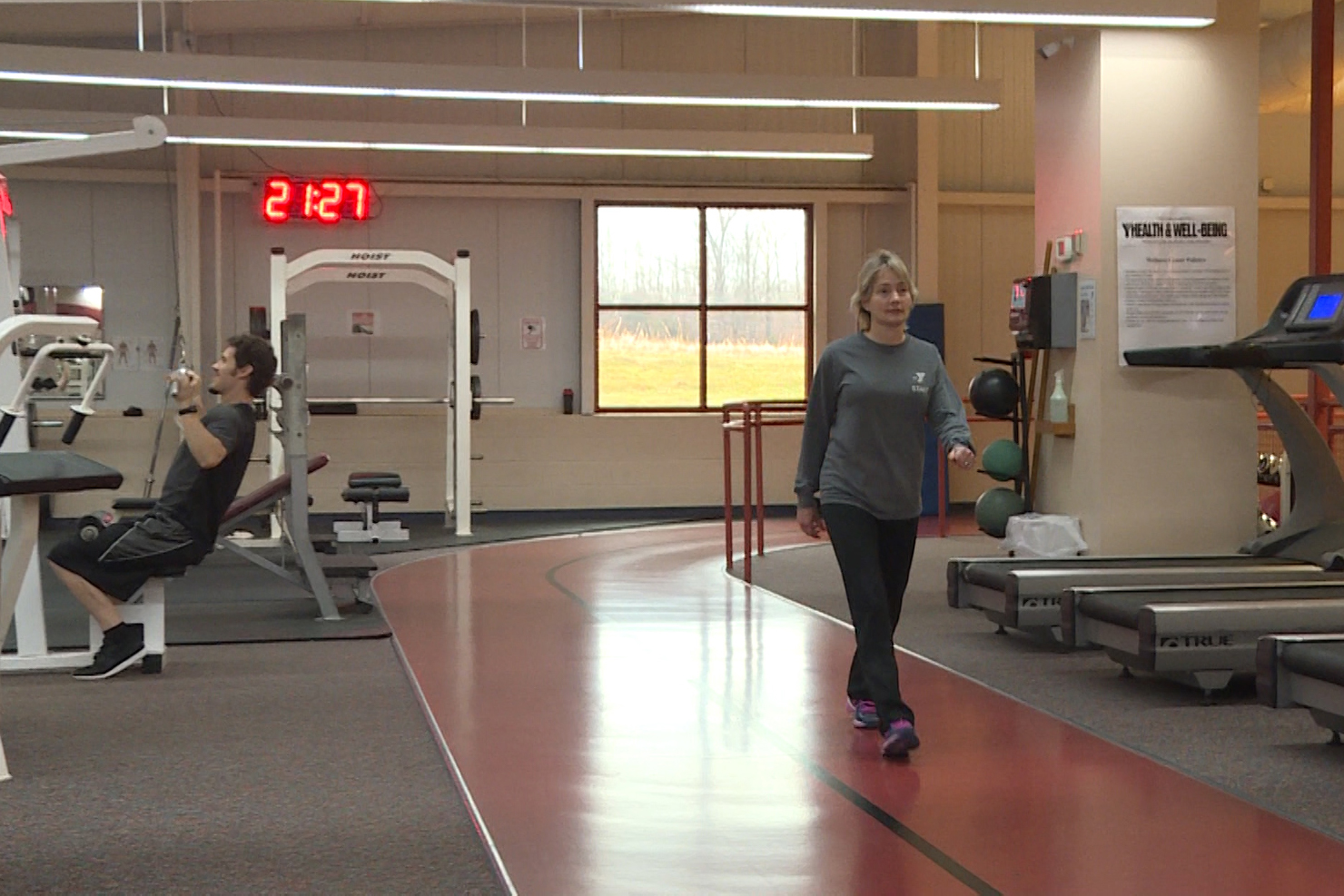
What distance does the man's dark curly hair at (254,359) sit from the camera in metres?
5.93

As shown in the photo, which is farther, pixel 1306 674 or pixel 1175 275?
pixel 1175 275

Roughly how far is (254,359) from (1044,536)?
154 inches

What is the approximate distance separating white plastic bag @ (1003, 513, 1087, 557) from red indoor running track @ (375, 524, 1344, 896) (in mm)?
1478

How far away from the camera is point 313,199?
1269 cm

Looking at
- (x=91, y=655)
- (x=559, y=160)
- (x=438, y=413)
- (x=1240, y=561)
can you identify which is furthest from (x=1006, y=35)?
(x=91, y=655)

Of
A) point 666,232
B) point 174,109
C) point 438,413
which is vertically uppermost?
point 174,109

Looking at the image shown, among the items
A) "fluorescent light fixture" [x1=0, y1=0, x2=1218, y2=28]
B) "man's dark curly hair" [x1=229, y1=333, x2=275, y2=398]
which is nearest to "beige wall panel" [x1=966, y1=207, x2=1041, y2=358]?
"fluorescent light fixture" [x1=0, y1=0, x2=1218, y2=28]

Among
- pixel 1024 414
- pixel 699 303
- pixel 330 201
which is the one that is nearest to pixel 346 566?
pixel 1024 414

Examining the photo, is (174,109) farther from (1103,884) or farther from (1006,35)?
(1103,884)

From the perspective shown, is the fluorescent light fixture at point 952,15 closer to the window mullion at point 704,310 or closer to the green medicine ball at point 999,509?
the green medicine ball at point 999,509

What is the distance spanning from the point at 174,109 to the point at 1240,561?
9.31 metres

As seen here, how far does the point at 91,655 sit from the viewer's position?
5.82 m

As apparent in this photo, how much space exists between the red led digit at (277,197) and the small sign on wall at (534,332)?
2.16 metres

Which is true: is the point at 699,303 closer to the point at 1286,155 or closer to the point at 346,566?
A: the point at 1286,155
